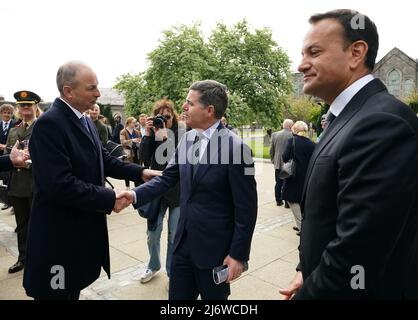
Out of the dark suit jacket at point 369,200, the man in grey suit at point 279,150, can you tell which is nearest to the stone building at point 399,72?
the man in grey suit at point 279,150

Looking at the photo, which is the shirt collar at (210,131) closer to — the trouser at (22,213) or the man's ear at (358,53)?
the man's ear at (358,53)

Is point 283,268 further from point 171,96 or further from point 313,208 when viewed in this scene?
point 171,96

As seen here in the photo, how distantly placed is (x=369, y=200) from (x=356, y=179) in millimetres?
86

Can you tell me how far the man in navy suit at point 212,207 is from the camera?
2.39m

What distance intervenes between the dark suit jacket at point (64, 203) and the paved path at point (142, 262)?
147cm

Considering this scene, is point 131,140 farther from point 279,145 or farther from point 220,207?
point 220,207

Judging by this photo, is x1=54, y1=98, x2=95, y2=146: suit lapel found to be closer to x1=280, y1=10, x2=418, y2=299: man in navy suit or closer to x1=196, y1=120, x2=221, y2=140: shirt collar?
x1=196, y1=120, x2=221, y2=140: shirt collar

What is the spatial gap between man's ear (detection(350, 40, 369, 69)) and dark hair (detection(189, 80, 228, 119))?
1.25m

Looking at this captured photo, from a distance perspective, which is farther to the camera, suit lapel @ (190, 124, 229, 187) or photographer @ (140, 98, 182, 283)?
photographer @ (140, 98, 182, 283)

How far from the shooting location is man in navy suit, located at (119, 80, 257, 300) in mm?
2391

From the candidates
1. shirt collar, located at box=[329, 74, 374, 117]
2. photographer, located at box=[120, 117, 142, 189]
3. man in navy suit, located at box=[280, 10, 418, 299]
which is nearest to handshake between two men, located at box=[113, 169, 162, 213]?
man in navy suit, located at box=[280, 10, 418, 299]

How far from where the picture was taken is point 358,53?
147cm
